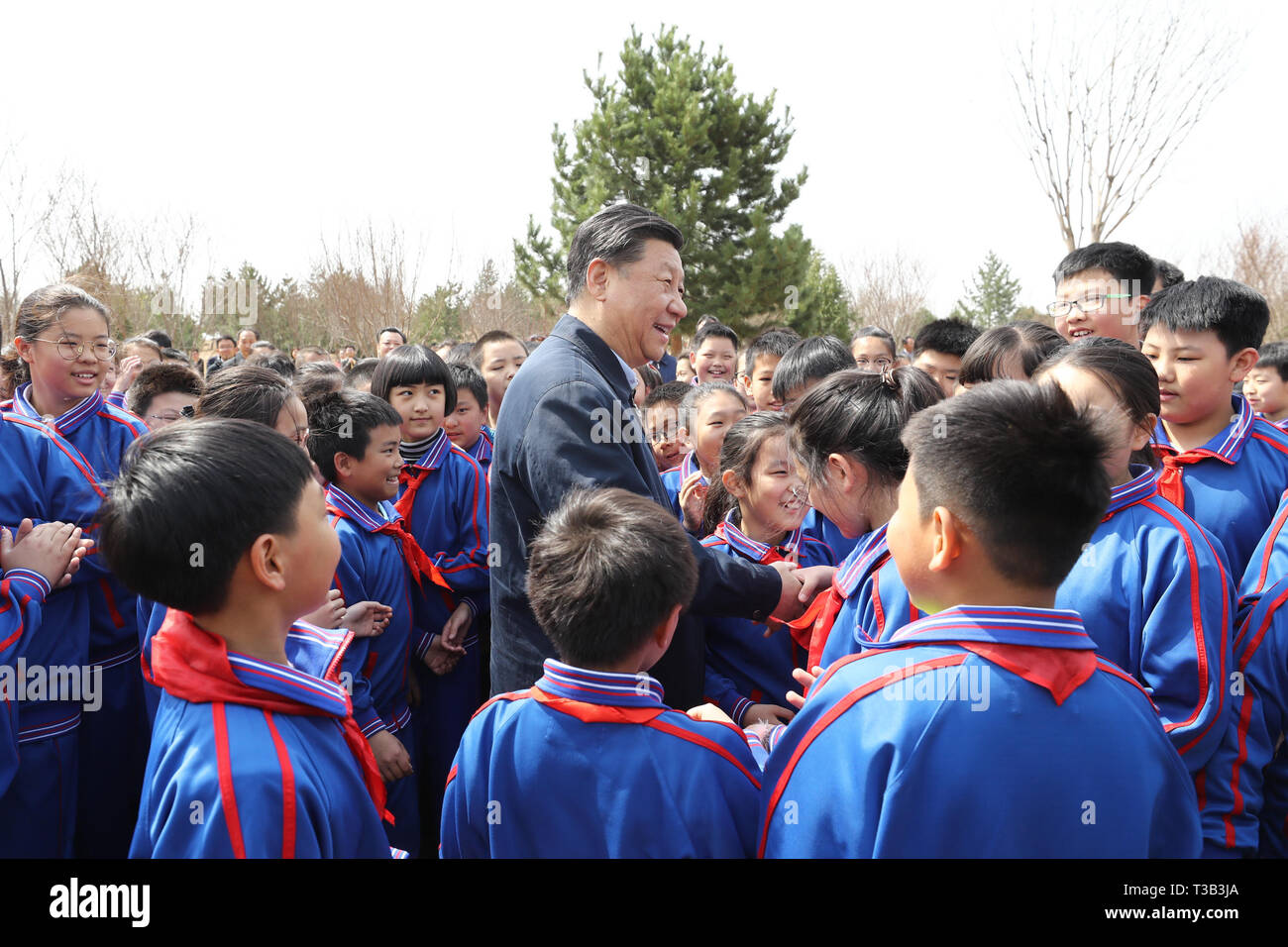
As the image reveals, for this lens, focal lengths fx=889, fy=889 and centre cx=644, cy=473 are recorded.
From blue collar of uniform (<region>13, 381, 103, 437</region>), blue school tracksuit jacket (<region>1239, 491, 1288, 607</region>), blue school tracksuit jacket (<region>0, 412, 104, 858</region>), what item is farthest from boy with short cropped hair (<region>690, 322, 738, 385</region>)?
blue school tracksuit jacket (<region>1239, 491, 1288, 607</region>)

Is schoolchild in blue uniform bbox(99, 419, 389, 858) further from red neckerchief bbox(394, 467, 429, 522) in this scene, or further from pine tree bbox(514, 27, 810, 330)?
pine tree bbox(514, 27, 810, 330)

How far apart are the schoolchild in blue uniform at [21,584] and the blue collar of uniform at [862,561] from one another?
→ 7.11 ft

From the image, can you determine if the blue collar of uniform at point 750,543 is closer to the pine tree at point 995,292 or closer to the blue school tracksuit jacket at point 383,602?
the blue school tracksuit jacket at point 383,602

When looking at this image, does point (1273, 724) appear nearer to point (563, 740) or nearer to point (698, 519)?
point (563, 740)

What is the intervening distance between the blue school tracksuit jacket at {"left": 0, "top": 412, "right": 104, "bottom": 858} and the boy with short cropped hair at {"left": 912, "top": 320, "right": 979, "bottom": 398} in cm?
366

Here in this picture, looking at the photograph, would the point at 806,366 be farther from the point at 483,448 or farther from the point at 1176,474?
the point at 1176,474

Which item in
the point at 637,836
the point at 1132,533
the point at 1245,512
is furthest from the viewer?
the point at 1245,512

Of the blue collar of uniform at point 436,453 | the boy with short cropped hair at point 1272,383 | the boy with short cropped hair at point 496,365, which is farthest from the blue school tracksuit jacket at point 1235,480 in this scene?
the boy with short cropped hair at point 1272,383

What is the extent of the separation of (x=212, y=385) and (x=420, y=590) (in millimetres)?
1043

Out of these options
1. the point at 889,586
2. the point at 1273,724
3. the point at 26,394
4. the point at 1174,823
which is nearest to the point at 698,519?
the point at 889,586

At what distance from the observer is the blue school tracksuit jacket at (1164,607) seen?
5.80 ft

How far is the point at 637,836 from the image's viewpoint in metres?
1.47

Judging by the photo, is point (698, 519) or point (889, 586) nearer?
point (889, 586)

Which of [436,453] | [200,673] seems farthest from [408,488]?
[200,673]
